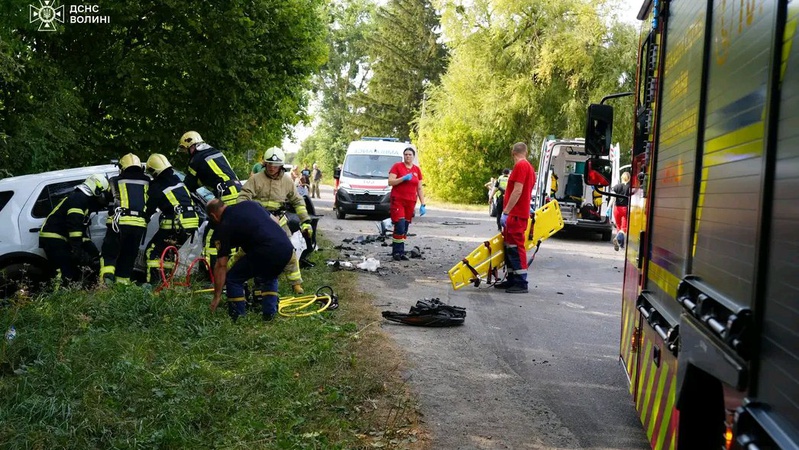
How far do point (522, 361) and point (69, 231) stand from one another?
5315 mm

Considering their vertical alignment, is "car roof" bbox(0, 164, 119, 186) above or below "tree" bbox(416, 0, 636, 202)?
below

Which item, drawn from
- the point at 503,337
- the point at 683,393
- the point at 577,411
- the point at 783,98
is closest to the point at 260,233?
the point at 503,337

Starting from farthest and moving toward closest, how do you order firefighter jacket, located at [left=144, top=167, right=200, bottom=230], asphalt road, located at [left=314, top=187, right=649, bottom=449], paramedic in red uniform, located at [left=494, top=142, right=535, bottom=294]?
paramedic in red uniform, located at [left=494, top=142, right=535, bottom=294] → firefighter jacket, located at [left=144, top=167, right=200, bottom=230] → asphalt road, located at [left=314, top=187, right=649, bottom=449]

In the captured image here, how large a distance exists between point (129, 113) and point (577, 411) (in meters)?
12.1

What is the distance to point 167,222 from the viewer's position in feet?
31.6

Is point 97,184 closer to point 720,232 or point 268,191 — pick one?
point 268,191

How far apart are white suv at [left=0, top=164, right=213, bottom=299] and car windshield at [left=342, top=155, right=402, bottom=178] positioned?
14.7 metres

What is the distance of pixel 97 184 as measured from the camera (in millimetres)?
9500

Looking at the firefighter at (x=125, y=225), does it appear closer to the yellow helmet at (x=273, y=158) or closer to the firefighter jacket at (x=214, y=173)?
the firefighter jacket at (x=214, y=173)

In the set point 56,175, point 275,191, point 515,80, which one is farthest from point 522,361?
point 515,80

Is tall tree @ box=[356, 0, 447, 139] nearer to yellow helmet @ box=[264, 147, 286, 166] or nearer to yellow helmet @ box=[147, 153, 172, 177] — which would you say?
yellow helmet @ box=[264, 147, 286, 166]

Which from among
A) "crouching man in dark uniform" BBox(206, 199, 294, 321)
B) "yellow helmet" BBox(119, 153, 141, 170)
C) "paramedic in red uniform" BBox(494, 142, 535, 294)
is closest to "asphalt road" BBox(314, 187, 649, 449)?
"paramedic in red uniform" BBox(494, 142, 535, 294)

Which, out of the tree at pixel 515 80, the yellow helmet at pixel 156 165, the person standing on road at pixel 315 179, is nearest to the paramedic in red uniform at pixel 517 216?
the yellow helmet at pixel 156 165

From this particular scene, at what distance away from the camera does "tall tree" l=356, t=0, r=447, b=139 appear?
55438mm
